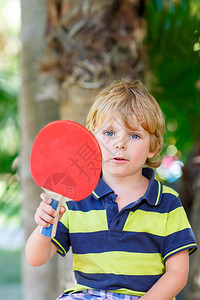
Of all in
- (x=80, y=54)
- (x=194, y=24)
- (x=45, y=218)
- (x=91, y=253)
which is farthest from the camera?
(x=194, y=24)

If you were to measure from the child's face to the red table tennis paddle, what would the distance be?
10cm

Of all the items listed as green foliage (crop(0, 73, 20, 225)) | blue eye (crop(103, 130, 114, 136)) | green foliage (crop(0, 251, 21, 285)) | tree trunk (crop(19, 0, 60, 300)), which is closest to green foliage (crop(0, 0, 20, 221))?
green foliage (crop(0, 73, 20, 225))

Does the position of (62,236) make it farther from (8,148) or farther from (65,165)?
(8,148)

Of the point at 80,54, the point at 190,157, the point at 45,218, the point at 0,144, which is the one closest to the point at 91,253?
the point at 45,218

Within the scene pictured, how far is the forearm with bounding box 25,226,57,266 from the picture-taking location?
1062 mm

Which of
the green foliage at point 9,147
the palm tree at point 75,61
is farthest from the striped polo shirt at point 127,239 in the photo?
the green foliage at point 9,147

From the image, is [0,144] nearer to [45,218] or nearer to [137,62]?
[137,62]

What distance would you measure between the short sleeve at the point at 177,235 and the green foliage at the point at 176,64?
4.14ft

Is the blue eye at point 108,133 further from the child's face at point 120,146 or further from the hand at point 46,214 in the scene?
the hand at point 46,214

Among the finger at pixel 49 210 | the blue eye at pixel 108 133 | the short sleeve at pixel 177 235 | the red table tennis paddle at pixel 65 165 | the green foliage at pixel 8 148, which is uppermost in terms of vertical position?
the green foliage at pixel 8 148

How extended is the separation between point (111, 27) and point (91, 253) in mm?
1214

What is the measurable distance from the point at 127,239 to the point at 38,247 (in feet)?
0.78

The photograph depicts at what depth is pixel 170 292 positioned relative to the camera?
3.46ft

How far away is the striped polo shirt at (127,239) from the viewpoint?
1.08m
